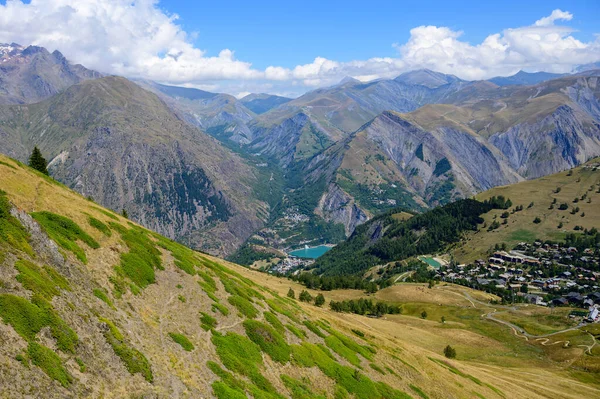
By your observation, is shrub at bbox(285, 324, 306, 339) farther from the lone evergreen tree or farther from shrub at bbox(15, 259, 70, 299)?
the lone evergreen tree

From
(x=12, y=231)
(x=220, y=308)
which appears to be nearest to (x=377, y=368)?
(x=220, y=308)

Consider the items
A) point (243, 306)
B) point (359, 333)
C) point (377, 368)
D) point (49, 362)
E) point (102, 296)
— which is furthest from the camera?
point (359, 333)

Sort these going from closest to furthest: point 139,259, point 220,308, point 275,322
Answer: point 139,259, point 220,308, point 275,322

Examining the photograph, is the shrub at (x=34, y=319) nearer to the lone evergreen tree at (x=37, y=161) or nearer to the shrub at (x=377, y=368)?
the shrub at (x=377, y=368)

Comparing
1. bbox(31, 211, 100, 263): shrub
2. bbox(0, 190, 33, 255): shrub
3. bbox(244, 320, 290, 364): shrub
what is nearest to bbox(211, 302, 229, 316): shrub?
bbox(244, 320, 290, 364): shrub

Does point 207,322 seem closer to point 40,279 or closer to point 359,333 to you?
point 40,279

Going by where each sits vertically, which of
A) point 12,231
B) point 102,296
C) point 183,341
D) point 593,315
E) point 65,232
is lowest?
point 593,315
